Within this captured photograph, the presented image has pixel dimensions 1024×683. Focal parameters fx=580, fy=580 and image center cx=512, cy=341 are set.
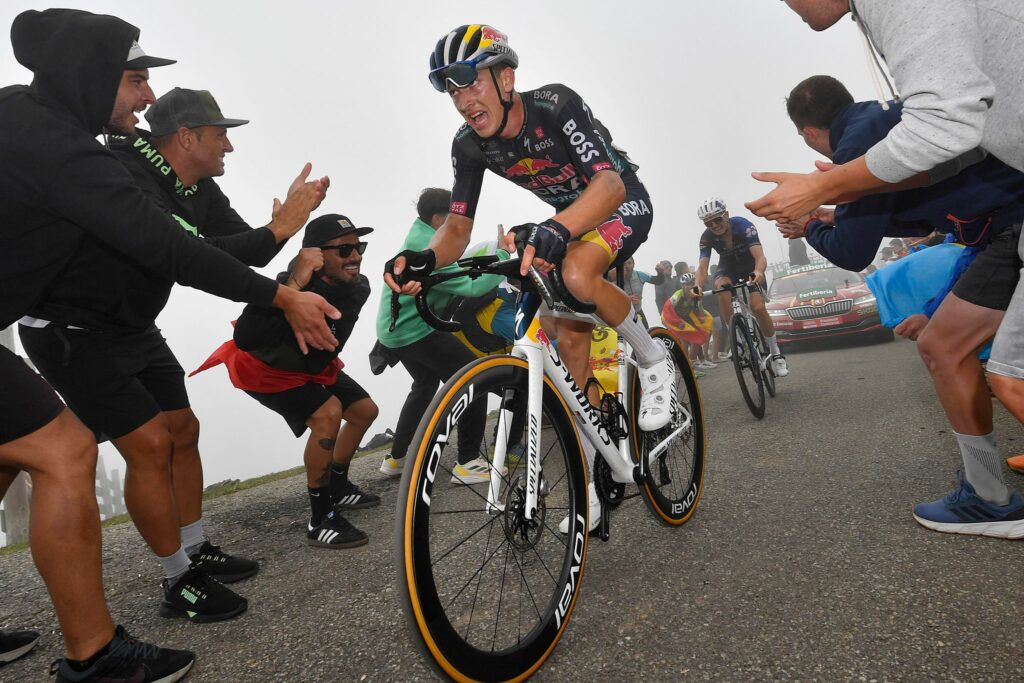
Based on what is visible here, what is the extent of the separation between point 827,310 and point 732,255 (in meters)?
5.89

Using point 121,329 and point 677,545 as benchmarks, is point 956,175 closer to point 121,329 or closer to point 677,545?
point 677,545

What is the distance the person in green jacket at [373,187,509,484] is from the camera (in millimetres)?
4946

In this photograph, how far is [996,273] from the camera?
2340mm

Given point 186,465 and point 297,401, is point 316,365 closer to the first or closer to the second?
point 297,401

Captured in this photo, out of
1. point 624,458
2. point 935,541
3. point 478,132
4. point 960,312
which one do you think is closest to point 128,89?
point 478,132

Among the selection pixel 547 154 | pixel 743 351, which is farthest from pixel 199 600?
pixel 743 351

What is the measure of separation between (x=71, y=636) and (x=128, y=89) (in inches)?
88.2

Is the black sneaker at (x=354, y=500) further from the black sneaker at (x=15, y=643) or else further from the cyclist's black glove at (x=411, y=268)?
the cyclist's black glove at (x=411, y=268)

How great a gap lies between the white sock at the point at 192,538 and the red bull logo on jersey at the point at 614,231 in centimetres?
267

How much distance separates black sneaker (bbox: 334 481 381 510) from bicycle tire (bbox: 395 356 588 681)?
5.83 ft

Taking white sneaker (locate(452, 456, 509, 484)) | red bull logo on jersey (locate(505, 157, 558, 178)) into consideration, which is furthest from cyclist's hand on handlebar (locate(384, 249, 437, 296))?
red bull logo on jersey (locate(505, 157, 558, 178))

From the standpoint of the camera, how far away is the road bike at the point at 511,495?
1.68 metres

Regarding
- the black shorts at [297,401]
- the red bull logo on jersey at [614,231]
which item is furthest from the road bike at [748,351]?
the black shorts at [297,401]

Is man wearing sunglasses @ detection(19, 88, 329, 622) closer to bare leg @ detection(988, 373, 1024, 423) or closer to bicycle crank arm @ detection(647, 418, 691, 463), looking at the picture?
bicycle crank arm @ detection(647, 418, 691, 463)
